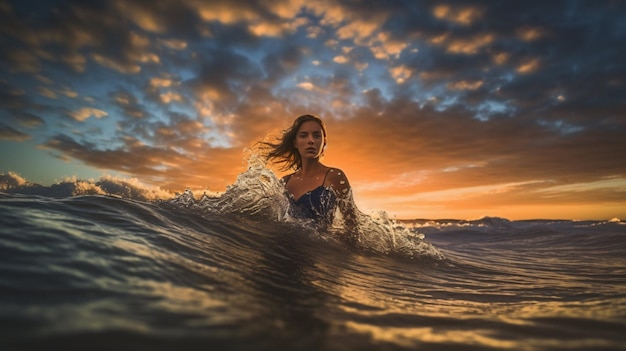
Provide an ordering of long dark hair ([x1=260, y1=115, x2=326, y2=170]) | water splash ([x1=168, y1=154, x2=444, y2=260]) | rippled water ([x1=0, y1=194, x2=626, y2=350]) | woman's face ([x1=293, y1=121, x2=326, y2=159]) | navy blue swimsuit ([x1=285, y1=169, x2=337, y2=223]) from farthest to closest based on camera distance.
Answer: long dark hair ([x1=260, y1=115, x2=326, y2=170]), woman's face ([x1=293, y1=121, x2=326, y2=159]), navy blue swimsuit ([x1=285, y1=169, x2=337, y2=223]), water splash ([x1=168, y1=154, x2=444, y2=260]), rippled water ([x1=0, y1=194, x2=626, y2=350])

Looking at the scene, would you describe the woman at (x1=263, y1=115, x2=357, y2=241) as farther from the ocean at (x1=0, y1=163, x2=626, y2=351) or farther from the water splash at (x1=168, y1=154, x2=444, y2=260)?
the ocean at (x1=0, y1=163, x2=626, y2=351)

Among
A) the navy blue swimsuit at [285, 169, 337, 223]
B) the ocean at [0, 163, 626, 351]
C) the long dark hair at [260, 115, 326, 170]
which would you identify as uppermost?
the long dark hair at [260, 115, 326, 170]

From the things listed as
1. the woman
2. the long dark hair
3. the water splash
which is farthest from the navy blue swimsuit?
the long dark hair

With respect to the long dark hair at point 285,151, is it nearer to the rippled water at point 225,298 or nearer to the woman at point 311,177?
the woman at point 311,177

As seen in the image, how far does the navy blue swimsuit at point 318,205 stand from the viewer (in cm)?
533

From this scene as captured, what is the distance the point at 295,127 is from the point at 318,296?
4.74 metres

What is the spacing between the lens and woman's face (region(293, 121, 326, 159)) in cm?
586

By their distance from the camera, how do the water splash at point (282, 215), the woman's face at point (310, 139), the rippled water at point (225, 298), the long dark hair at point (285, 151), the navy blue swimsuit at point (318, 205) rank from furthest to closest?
the long dark hair at point (285, 151) < the woman's face at point (310, 139) < the navy blue swimsuit at point (318, 205) < the water splash at point (282, 215) < the rippled water at point (225, 298)

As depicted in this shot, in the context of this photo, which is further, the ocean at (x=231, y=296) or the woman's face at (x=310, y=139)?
the woman's face at (x=310, y=139)

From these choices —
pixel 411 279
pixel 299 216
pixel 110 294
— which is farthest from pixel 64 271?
pixel 299 216

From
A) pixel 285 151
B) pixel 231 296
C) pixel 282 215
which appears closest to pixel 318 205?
pixel 282 215

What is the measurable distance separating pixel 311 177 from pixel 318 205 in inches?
28.0

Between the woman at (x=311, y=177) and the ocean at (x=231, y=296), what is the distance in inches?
65.8

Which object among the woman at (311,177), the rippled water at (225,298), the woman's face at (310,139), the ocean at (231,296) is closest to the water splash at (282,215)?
the woman at (311,177)
